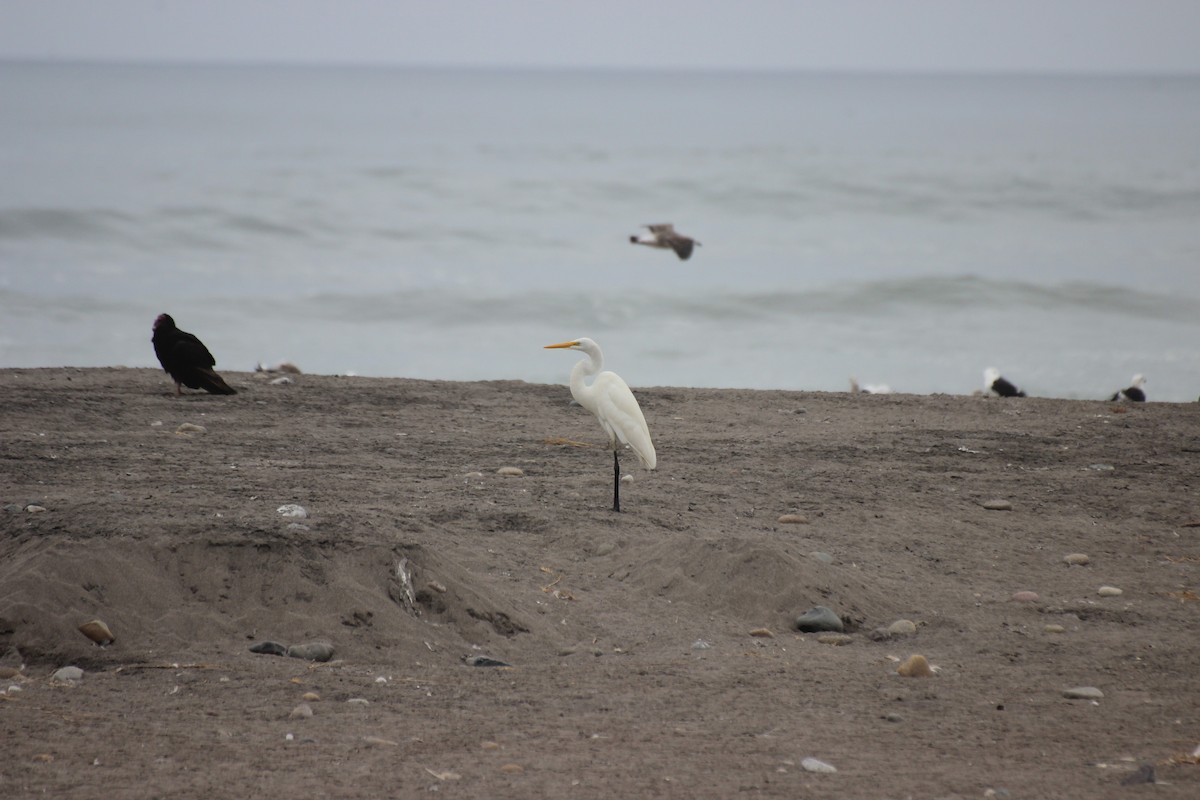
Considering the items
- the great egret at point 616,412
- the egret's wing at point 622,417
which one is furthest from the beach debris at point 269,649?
the egret's wing at point 622,417

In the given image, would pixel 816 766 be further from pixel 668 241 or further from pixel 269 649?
pixel 668 241

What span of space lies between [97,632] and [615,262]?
24393 mm

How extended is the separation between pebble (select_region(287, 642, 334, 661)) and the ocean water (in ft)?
38.9

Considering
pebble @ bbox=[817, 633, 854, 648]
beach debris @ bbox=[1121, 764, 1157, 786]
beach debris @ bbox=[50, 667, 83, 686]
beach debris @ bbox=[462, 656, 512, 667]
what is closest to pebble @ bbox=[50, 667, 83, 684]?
beach debris @ bbox=[50, 667, 83, 686]

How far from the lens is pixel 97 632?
4176 millimetres

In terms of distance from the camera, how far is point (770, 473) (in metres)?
6.80

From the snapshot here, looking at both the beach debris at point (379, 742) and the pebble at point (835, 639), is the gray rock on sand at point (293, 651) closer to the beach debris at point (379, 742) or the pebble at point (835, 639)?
the beach debris at point (379, 742)

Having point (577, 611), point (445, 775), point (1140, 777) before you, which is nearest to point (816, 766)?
point (1140, 777)

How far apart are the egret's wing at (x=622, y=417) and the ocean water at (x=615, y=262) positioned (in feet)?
32.5

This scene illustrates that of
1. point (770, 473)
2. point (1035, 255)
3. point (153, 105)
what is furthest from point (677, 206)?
point (153, 105)

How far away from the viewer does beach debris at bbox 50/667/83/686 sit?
3943 millimetres

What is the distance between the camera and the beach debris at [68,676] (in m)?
3.94

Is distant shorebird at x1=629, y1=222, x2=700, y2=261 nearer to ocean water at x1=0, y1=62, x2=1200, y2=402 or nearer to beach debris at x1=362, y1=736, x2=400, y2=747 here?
ocean water at x1=0, y1=62, x2=1200, y2=402

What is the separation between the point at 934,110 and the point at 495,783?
448 feet
